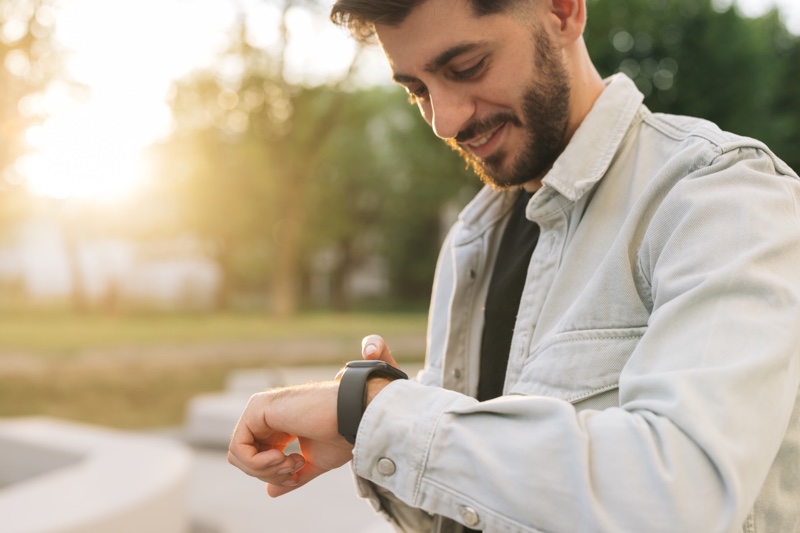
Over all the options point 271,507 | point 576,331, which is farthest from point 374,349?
point 271,507

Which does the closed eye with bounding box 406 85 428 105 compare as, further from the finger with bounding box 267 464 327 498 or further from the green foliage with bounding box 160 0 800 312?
the green foliage with bounding box 160 0 800 312

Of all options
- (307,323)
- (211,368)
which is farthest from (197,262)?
(211,368)

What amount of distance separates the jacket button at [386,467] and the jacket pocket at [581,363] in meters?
0.34

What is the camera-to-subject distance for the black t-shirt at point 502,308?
1720 mm

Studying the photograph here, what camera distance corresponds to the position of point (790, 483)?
1.16 meters

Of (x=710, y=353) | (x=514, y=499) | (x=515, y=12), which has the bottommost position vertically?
(x=514, y=499)

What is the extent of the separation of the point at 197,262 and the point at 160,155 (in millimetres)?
9796

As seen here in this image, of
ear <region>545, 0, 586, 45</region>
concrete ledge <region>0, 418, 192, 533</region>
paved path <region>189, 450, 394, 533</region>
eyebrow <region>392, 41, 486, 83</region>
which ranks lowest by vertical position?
paved path <region>189, 450, 394, 533</region>

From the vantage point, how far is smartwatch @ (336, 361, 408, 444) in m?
1.11

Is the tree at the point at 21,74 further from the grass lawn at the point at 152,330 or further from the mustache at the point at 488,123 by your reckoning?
the mustache at the point at 488,123

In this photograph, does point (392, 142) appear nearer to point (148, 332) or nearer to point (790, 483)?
point (148, 332)

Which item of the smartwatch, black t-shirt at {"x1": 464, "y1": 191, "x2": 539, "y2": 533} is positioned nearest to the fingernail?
the smartwatch

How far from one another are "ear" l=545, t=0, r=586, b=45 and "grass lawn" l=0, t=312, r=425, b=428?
10812 millimetres

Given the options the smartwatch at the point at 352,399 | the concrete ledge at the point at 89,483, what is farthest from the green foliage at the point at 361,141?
the smartwatch at the point at 352,399
